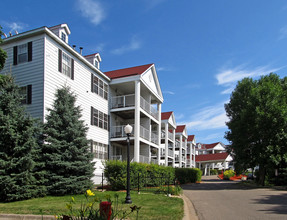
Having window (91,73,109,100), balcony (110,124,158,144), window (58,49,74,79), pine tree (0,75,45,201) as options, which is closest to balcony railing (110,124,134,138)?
balcony (110,124,158,144)

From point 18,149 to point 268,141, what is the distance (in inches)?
759

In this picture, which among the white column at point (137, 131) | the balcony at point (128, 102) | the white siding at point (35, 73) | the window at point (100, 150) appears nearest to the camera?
the white siding at point (35, 73)

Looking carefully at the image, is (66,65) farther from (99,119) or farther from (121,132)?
(121,132)

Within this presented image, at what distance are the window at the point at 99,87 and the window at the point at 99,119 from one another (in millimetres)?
1564

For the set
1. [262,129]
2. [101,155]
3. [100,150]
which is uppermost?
Answer: [262,129]

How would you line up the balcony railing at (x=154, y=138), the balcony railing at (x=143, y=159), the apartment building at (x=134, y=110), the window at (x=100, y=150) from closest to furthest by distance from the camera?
the window at (x=100, y=150) → the apartment building at (x=134, y=110) → the balcony railing at (x=143, y=159) → the balcony railing at (x=154, y=138)

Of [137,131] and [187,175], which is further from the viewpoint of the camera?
[187,175]

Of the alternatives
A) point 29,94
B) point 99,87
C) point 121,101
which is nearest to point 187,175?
point 121,101

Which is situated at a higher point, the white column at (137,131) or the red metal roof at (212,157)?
the white column at (137,131)

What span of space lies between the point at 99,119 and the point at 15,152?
35.6ft

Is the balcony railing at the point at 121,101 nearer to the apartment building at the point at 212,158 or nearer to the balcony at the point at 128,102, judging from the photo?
the balcony at the point at 128,102

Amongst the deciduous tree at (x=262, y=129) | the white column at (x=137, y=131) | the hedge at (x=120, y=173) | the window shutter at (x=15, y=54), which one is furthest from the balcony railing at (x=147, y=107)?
the window shutter at (x=15, y=54)

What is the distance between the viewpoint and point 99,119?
75.3 feet

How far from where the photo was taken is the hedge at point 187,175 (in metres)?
31.6
